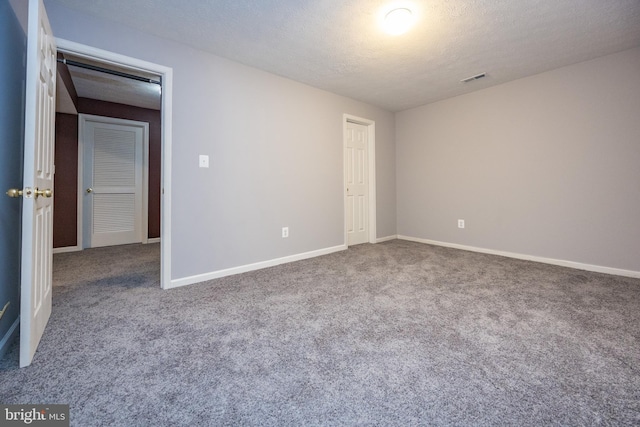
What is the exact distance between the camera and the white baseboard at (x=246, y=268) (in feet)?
8.34

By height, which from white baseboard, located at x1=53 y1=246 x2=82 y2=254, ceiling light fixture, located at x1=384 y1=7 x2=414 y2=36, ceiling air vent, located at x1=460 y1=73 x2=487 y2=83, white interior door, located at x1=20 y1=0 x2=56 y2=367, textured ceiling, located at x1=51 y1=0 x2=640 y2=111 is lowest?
white baseboard, located at x1=53 y1=246 x2=82 y2=254

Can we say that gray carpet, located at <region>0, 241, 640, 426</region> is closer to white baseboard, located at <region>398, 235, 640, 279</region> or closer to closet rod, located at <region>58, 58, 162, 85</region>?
white baseboard, located at <region>398, 235, 640, 279</region>

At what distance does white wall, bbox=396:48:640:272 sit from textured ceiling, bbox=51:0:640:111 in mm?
343

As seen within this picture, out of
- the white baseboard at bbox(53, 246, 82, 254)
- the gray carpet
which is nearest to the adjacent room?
the gray carpet

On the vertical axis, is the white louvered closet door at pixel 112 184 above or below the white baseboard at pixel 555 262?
above

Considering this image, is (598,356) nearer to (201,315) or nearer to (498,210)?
(201,315)

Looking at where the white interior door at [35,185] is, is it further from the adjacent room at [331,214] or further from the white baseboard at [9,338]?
the white baseboard at [9,338]

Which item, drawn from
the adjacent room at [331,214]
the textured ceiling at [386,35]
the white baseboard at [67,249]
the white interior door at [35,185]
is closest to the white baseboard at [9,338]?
the adjacent room at [331,214]

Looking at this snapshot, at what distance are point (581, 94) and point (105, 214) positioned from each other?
21.8ft

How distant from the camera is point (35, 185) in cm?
142

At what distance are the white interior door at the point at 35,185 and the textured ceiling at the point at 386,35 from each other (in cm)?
84

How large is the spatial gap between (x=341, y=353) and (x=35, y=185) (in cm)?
182

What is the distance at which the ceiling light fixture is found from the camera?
2.08 meters

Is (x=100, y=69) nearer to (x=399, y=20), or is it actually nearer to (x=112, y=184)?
(x=112, y=184)
